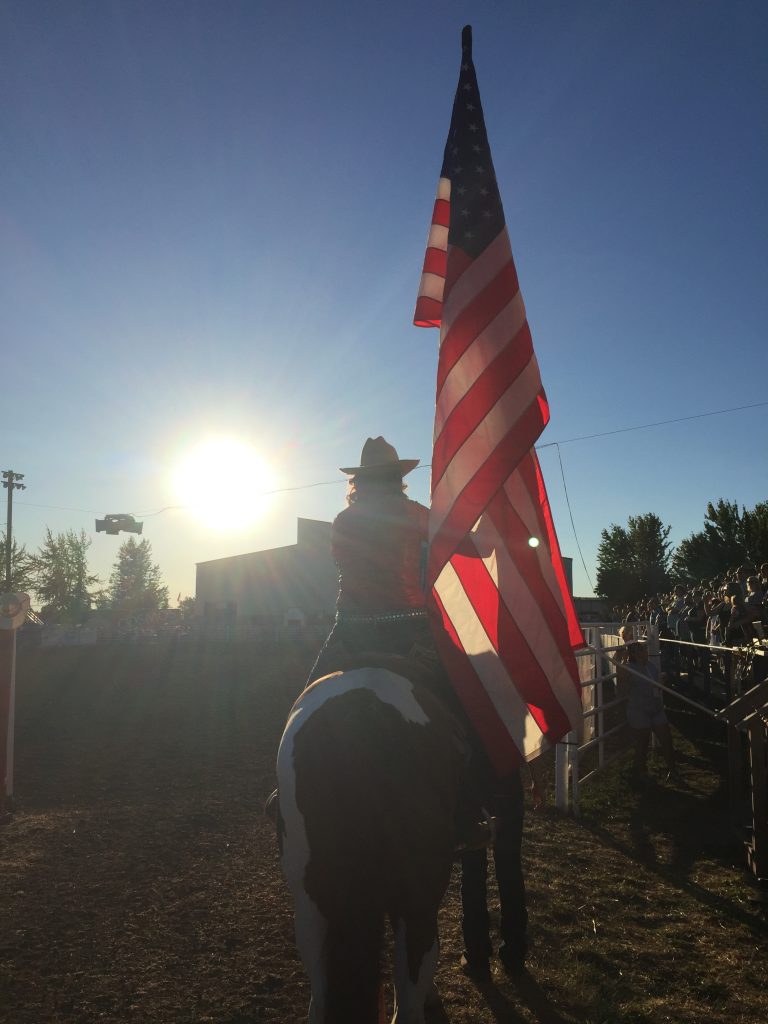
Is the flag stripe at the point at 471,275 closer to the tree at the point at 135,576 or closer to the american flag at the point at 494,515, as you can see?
the american flag at the point at 494,515

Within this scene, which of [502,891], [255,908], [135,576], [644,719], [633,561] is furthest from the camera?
[135,576]

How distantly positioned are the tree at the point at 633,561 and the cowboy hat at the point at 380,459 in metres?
58.7

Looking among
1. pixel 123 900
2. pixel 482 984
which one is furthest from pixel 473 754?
pixel 123 900

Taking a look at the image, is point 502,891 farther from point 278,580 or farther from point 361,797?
point 278,580

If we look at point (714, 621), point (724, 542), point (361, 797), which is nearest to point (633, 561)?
point (724, 542)

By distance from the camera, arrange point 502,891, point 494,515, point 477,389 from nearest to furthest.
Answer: point 477,389 → point 494,515 → point 502,891

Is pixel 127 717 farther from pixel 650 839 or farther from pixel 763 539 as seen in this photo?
pixel 763 539

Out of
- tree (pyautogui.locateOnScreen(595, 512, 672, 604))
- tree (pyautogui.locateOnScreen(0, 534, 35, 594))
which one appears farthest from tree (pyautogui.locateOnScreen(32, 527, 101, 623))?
tree (pyautogui.locateOnScreen(595, 512, 672, 604))

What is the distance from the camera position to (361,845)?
2.52 meters

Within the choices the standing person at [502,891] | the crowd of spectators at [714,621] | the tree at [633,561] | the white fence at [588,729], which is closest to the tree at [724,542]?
the tree at [633,561]

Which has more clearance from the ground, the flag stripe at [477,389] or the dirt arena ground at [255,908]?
the flag stripe at [477,389]

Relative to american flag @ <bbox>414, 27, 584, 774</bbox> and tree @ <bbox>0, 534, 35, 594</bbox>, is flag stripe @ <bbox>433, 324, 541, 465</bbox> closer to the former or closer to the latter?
american flag @ <bbox>414, 27, 584, 774</bbox>

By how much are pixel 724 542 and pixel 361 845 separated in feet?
168

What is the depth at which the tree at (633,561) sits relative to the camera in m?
60.3
